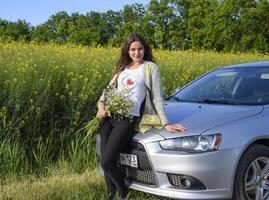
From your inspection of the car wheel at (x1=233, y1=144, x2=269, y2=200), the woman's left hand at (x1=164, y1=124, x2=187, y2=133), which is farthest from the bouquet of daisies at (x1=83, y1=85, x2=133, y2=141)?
the car wheel at (x1=233, y1=144, x2=269, y2=200)

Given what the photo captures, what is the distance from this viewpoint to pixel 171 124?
181 inches

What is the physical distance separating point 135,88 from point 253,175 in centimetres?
146

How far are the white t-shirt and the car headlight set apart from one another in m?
0.65

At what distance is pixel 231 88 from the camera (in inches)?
226

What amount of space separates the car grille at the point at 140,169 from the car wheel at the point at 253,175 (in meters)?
0.81

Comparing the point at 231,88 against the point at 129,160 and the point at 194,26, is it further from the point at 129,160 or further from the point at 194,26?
the point at 194,26

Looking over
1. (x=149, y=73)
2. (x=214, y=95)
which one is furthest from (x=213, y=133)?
(x=214, y=95)

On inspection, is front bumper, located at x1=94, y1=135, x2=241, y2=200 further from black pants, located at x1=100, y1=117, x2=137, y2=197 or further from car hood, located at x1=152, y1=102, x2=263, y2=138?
black pants, located at x1=100, y1=117, x2=137, y2=197

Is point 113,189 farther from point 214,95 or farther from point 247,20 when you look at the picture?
point 247,20

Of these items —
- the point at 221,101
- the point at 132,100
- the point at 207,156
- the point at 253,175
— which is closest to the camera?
the point at 207,156

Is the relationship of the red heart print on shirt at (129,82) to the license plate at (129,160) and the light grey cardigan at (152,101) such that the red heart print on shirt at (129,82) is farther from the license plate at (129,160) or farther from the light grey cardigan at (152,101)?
the license plate at (129,160)

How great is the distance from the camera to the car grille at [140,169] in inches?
179

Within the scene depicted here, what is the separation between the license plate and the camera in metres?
4.68

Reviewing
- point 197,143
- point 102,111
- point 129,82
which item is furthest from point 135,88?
point 197,143
